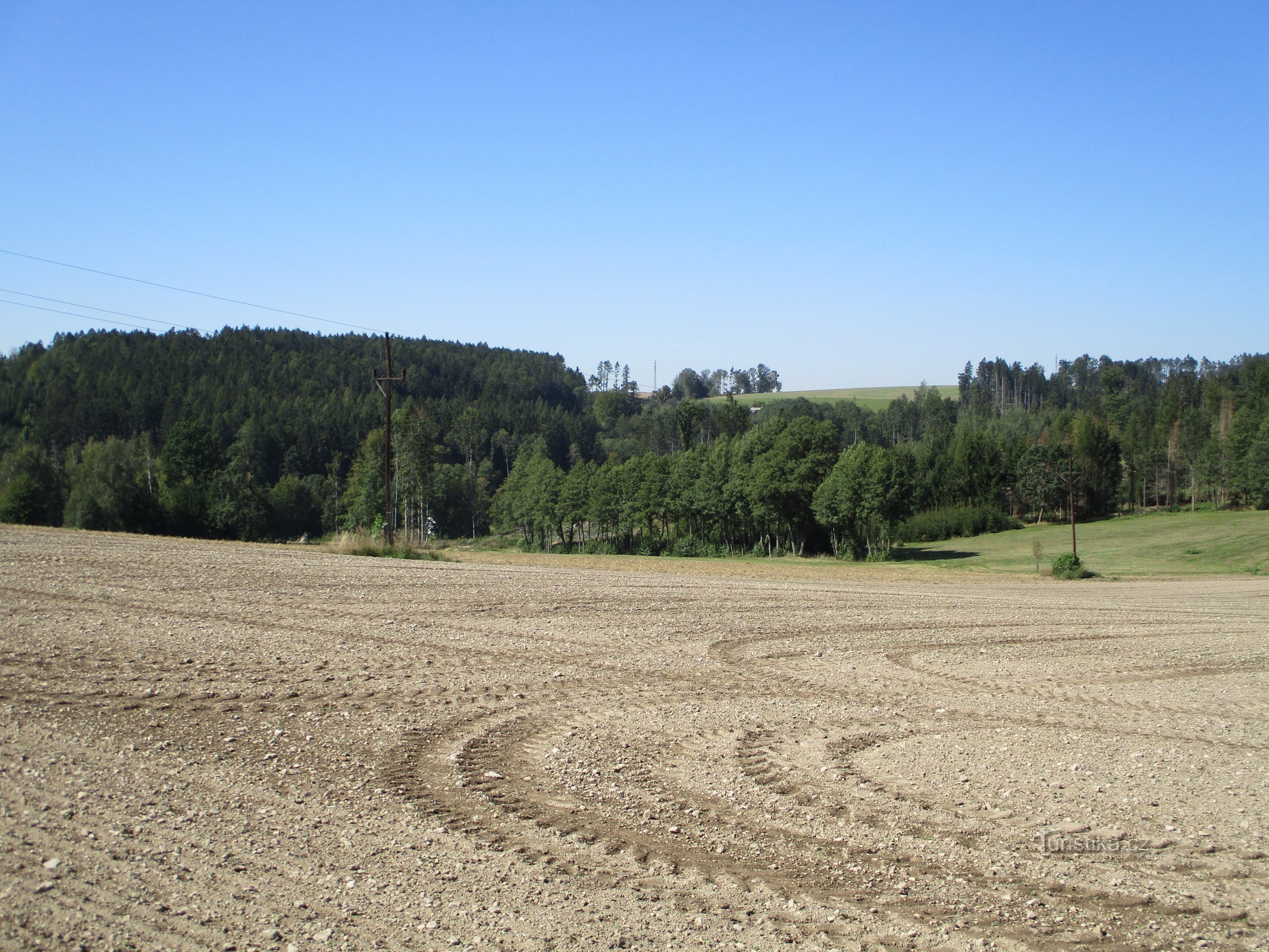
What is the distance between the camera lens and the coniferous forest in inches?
3182

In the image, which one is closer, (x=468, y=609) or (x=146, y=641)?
(x=146, y=641)

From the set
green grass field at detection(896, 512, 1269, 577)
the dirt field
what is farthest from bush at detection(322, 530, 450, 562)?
green grass field at detection(896, 512, 1269, 577)

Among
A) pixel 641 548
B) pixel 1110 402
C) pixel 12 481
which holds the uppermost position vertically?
pixel 1110 402

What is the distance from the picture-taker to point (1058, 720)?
34.8 ft

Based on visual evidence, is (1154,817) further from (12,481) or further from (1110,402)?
(1110,402)

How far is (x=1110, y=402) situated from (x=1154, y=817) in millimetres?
204386

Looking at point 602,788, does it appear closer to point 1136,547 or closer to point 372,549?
point 372,549

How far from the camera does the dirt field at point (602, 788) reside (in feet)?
17.7

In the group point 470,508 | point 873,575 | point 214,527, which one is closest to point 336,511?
point 470,508

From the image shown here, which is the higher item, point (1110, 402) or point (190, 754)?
point (1110, 402)

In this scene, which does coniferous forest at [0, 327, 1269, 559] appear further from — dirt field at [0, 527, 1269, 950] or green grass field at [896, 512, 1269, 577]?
dirt field at [0, 527, 1269, 950]

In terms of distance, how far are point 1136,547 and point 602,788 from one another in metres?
90.3

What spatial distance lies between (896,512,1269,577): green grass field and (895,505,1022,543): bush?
1843 mm

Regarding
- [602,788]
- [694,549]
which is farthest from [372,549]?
[694,549]
